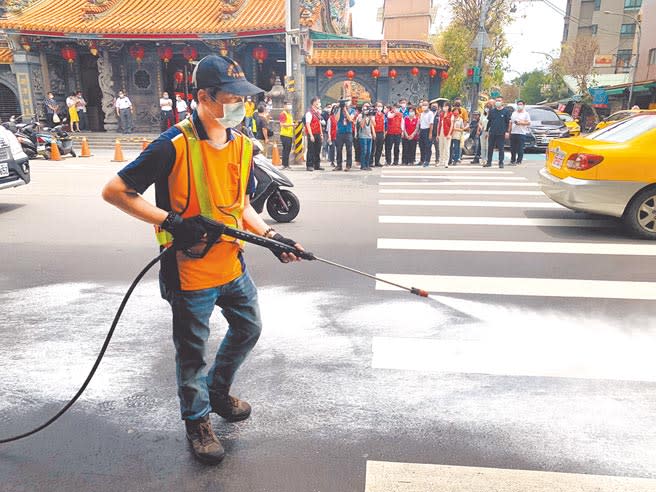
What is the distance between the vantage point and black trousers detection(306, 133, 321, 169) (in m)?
13.6

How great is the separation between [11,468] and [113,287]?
8.78 feet

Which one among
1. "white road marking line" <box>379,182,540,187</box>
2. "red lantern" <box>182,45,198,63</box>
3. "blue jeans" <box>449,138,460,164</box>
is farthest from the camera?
"red lantern" <box>182,45,198,63</box>

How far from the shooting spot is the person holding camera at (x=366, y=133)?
13.6 metres

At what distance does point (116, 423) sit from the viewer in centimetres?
292

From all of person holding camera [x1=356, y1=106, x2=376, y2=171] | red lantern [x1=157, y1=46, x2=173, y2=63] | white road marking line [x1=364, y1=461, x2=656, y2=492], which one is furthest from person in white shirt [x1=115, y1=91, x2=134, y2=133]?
white road marking line [x1=364, y1=461, x2=656, y2=492]

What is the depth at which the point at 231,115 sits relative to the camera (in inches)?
97.7

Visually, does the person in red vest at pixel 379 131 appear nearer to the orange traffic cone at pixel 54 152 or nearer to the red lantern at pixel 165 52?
the orange traffic cone at pixel 54 152

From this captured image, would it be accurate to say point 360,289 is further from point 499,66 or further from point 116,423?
point 499,66

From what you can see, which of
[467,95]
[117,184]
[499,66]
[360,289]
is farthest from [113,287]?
[499,66]

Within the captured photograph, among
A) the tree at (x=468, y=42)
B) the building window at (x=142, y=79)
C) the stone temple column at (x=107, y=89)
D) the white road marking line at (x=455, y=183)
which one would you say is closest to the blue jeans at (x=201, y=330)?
the white road marking line at (x=455, y=183)

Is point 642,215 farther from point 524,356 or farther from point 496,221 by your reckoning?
point 524,356

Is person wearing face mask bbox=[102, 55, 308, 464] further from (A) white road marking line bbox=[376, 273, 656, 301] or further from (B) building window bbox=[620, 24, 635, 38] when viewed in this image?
(B) building window bbox=[620, 24, 635, 38]

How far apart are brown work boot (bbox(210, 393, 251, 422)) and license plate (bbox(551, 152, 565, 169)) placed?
589 centimetres

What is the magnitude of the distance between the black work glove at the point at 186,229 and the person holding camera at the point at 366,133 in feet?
38.1
